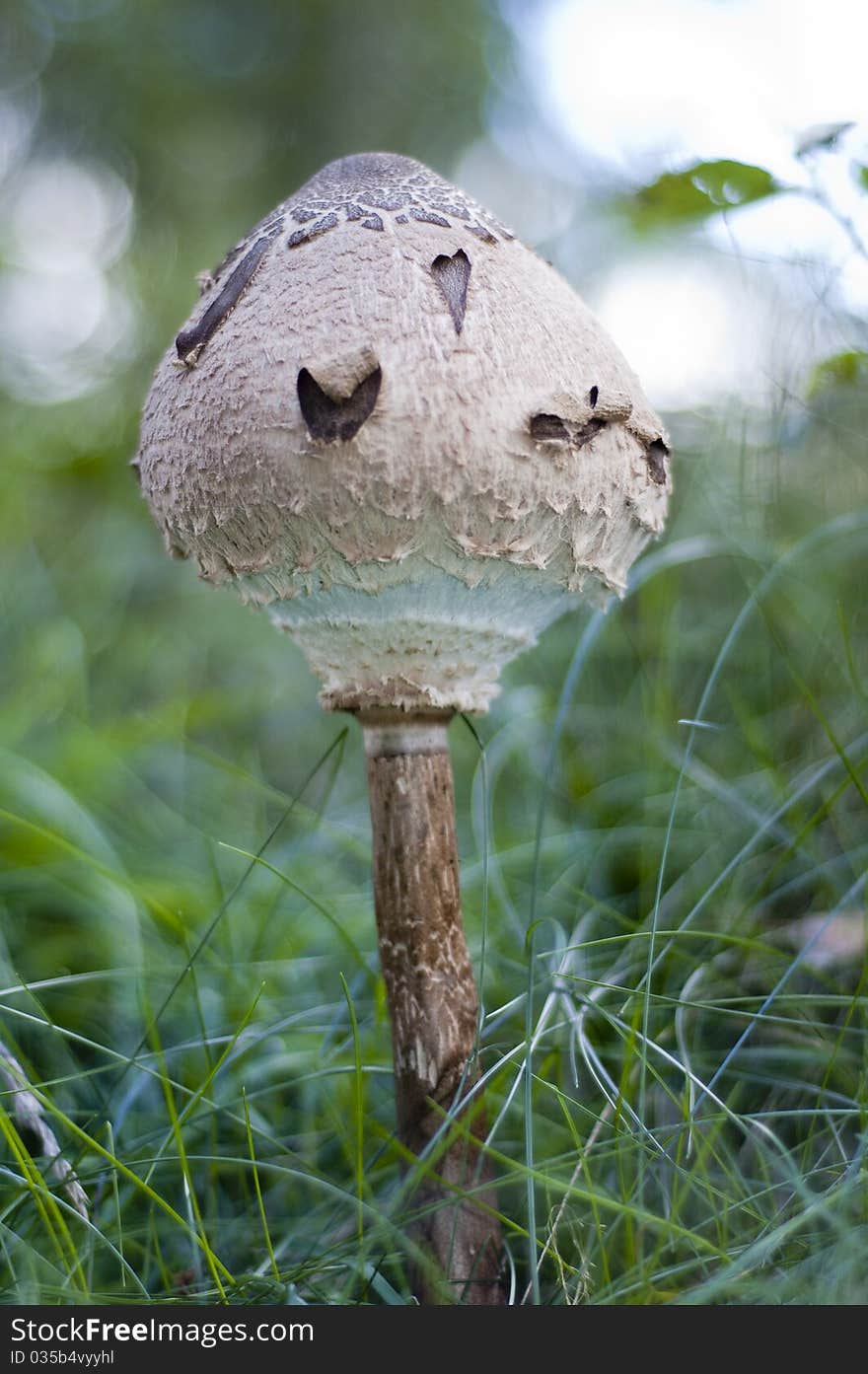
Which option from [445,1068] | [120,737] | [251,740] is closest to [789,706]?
[445,1068]

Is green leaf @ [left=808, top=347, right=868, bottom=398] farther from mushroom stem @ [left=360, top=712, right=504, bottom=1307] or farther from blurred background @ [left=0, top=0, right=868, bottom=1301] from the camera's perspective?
mushroom stem @ [left=360, top=712, right=504, bottom=1307]

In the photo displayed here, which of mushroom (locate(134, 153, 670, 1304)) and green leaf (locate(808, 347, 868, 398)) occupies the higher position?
green leaf (locate(808, 347, 868, 398))

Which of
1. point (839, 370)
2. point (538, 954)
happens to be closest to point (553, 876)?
point (538, 954)

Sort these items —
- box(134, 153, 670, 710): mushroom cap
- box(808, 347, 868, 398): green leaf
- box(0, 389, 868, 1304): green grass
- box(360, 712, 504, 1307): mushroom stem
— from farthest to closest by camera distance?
box(808, 347, 868, 398): green leaf, box(360, 712, 504, 1307): mushroom stem, box(0, 389, 868, 1304): green grass, box(134, 153, 670, 710): mushroom cap

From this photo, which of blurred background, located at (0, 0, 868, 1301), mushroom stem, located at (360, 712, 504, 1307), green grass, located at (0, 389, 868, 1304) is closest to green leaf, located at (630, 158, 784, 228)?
blurred background, located at (0, 0, 868, 1301)

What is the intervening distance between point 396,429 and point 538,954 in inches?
41.0

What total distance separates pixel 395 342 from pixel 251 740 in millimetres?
3063

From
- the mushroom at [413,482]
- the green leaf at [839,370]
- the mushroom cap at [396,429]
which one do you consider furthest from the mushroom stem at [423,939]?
the green leaf at [839,370]

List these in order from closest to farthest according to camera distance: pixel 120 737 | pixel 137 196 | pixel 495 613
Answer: pixel 495 613 < pixel 120 737 < pixel 137 196

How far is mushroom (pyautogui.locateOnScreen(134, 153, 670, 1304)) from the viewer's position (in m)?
1.27

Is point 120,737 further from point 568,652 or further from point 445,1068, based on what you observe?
point 445,1068

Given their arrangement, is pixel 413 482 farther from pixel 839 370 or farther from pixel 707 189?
pixel 839 370

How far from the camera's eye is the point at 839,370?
6.93 feet

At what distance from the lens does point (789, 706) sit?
2.63 meters
